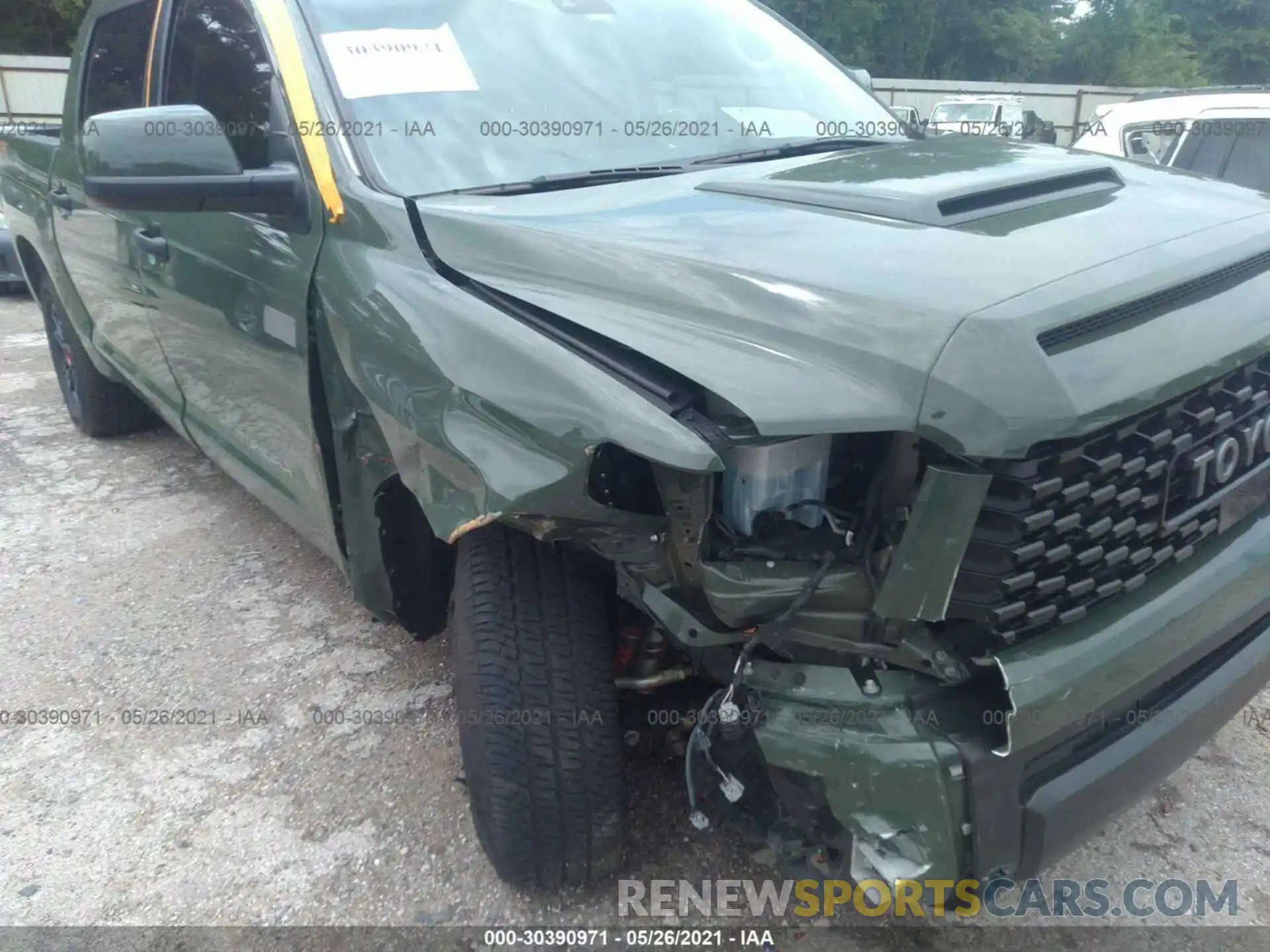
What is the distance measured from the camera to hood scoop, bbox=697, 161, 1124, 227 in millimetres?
1866

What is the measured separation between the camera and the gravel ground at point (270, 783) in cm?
219

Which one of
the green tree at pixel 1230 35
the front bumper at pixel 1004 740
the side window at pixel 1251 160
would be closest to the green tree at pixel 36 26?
the side window at pixel 1251 160

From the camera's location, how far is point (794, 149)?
2.58 m

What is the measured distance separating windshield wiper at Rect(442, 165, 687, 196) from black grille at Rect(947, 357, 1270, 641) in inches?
45.3

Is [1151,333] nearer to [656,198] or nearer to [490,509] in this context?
[656,198]

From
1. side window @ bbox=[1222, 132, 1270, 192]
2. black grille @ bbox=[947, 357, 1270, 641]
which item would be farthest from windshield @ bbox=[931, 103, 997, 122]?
black grille @ bbox=[947, 357, 1270, 641]

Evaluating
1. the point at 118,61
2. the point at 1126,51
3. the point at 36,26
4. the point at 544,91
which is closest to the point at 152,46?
the point at 118,61

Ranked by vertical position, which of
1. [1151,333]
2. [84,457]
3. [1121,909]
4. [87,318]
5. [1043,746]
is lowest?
[84,457]

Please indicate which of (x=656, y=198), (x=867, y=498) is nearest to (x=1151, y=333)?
(x=867, y=498)

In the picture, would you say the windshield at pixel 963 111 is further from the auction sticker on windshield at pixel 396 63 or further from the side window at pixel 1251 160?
the auction sticker on windshield at pixel 396 63

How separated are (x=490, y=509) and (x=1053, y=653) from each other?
91 centimetres

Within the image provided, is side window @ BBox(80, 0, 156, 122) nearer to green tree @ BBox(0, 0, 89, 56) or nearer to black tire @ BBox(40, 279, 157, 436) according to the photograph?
black tire @ BBox(40, 279, 157, 436)

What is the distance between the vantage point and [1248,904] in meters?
2.11

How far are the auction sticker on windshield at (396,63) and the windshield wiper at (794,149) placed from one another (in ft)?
1.97
